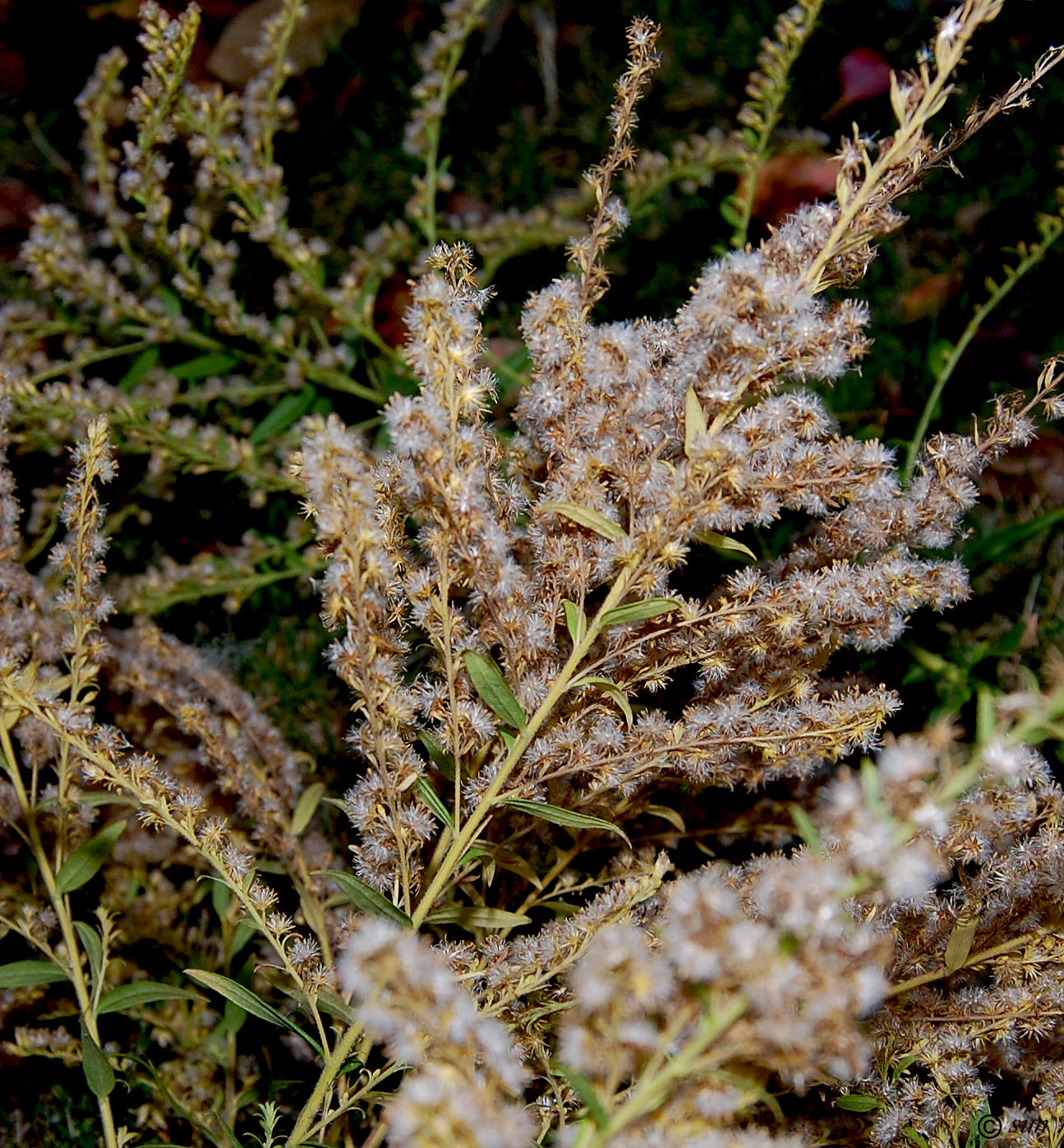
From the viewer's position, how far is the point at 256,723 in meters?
1.34

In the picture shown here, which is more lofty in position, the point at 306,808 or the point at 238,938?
the point at 306,808

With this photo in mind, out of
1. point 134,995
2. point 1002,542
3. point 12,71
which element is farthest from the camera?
point 12,71

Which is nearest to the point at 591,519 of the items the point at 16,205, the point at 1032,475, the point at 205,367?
the point at 205,367

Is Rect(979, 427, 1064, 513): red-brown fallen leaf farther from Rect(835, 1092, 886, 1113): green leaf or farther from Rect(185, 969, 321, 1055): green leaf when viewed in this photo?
Rect(185, 969, 321, 1055): green leaf

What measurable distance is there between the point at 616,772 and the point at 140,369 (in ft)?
3.81

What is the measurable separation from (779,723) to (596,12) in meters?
1.68

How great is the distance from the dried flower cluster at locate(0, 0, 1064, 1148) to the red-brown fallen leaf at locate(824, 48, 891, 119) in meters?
0.55

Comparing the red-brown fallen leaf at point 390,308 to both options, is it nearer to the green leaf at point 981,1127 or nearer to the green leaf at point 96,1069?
the green leaf at point 96,1069

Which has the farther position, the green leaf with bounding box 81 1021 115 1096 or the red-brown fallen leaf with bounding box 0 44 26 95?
the red-brown fallen leaf with bounding box 0 44 26 95

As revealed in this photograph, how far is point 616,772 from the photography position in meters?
0.88

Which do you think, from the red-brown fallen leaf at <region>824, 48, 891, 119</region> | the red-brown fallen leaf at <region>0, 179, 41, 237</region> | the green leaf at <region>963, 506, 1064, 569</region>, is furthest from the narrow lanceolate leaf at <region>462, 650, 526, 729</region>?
the red-brown fallen leaf at <region>0, 179, 41, 237</region>

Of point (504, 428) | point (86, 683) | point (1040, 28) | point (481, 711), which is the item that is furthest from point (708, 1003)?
point (1040, 28)

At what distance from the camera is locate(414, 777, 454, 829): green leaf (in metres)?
0.84

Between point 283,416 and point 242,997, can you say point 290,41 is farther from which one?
point 242,997
